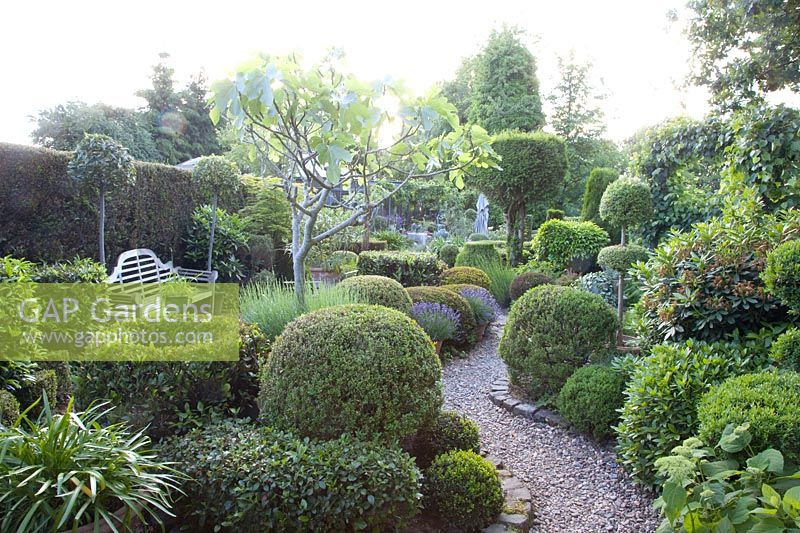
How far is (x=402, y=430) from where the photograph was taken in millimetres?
2525

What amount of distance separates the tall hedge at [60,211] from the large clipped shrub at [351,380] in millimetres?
5009

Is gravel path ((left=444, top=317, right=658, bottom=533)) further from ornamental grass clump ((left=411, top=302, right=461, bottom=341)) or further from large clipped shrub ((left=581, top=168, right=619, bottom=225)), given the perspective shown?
large clipped shrub ((left=581, top=168, right=619, bottom=225))

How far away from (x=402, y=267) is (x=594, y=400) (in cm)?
437

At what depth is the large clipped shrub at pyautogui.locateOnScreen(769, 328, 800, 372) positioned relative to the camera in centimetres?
255

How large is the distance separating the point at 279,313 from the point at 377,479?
216 cm

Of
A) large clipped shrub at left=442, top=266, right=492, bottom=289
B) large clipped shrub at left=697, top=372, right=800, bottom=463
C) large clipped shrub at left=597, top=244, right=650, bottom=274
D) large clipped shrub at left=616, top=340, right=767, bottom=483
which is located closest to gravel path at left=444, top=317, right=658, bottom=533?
large clipped shrub at left=616, top=340, right=767, bottom=483

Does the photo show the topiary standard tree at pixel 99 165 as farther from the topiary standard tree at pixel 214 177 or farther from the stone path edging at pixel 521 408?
the stone path edging at pixel 521 408

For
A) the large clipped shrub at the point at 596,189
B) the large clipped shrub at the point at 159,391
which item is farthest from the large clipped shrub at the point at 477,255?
the large clipped shrub at the point at 159,391

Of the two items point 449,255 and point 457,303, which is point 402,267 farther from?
point 449,255

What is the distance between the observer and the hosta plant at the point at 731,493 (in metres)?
1.62

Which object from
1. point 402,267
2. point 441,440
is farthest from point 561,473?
point 402,267

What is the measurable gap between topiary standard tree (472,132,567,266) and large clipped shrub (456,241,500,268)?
1.47 meters

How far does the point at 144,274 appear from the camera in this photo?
6656 millimetres

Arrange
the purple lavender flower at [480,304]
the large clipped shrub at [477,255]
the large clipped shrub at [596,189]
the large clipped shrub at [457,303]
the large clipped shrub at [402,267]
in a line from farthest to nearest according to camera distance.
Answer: the large clipped shrub at [596,189]
the large clipped shrub at [477,255]
the large clipped shrub at [402,267]
the purple lavender flower at [480,304]
the large clipped shrub at [457,303]
